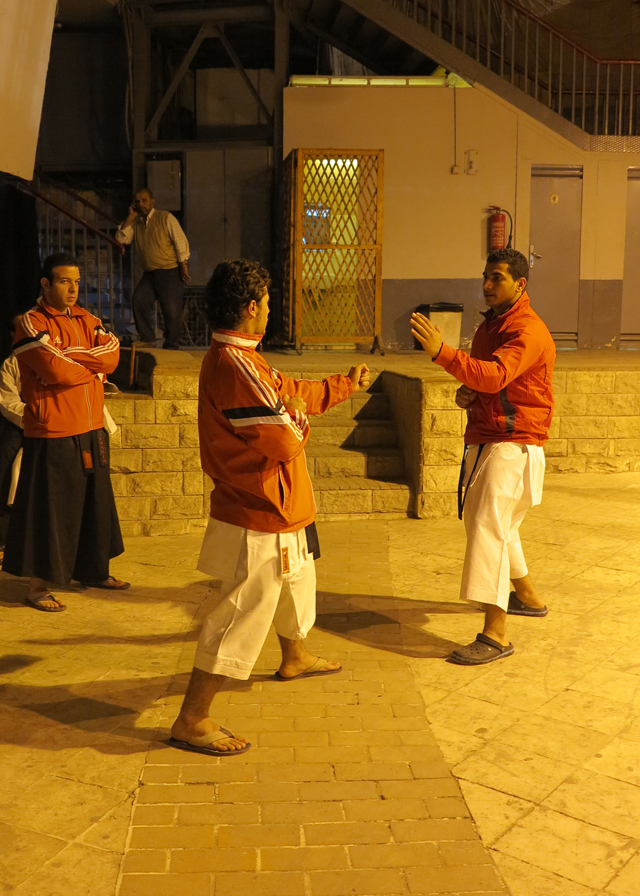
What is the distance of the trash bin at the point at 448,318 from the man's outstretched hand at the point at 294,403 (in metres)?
8.59

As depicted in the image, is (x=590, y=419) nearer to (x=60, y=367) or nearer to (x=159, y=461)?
(x=159, y=461)

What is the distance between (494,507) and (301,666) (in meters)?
1.12

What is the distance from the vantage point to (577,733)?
11.4ft

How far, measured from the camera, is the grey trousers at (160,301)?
31.5 feet

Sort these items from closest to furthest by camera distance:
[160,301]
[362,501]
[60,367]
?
[60,367] → [362,501] → [160,301]

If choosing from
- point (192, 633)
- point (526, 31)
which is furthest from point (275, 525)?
point (526, 31)

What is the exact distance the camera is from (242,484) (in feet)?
10.7

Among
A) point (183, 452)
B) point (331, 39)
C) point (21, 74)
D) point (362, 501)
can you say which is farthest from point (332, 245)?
point (21, 74)

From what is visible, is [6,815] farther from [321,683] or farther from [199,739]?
[321,683]

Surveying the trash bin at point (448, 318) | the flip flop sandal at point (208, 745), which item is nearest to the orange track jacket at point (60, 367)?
the flip flop sandal at point (208, 745)

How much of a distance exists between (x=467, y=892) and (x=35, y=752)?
169 centimetres

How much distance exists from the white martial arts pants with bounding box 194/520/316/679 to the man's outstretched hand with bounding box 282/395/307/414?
18.2 inches

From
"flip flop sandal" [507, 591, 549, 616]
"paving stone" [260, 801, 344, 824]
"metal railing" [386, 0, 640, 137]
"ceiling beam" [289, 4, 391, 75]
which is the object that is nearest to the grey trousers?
"ceiling beam" [289, 4, 391, 75]

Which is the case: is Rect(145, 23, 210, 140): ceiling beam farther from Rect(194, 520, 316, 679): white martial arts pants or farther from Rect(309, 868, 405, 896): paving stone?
Rect(309, 868, 405, 896): paving stone
